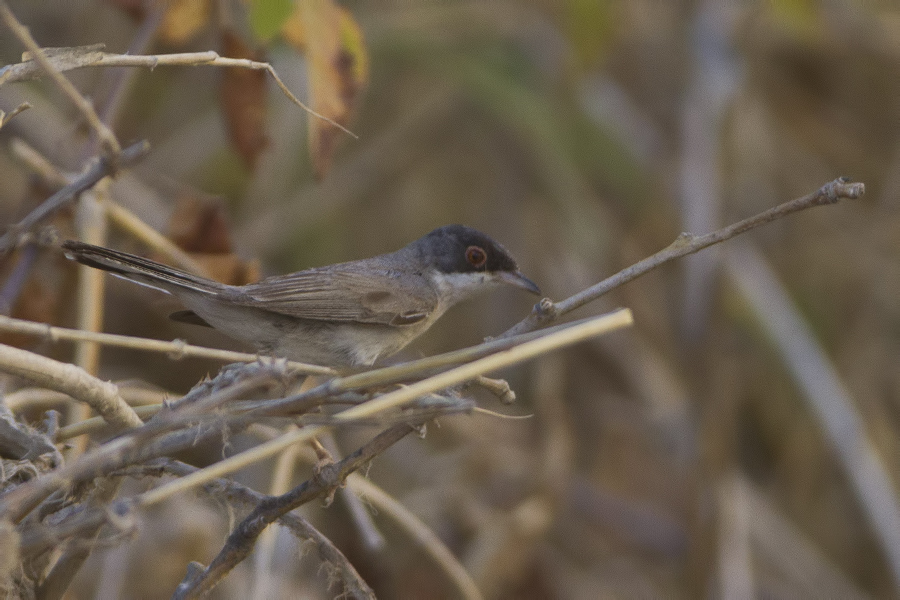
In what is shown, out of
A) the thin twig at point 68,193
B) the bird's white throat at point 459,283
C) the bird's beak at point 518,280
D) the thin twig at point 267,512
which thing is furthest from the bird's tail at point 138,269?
the bird's beak at point 518,280

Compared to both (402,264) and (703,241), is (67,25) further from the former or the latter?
(703,241)

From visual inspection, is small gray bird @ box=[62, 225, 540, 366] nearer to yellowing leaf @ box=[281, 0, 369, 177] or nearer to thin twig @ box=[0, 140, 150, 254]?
thin twig @ box=[0, 140, 150, 254]

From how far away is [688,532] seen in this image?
4.46 meters

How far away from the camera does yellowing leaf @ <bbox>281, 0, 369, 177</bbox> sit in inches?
101

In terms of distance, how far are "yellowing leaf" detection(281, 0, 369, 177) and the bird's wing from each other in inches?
26.8

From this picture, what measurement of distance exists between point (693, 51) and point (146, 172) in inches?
122

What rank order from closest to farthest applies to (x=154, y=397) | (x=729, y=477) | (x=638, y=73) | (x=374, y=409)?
(x=374, y=409), (x=154, y=397), (x=729, y=477), (x=638, y=73)

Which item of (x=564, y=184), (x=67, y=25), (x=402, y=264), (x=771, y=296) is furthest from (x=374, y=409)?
(x=67, y=25)

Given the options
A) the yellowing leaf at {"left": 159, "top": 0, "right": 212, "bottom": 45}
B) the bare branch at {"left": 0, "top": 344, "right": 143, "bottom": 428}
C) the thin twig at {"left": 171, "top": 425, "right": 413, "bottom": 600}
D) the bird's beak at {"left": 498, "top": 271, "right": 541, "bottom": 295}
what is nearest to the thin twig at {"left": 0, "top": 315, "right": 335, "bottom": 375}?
the bare branch at {"left": 0, "top": 344, "right": 143, "bottom": 428}

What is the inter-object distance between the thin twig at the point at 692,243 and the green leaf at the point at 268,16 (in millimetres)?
1120

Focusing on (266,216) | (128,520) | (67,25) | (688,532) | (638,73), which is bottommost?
(128,520)

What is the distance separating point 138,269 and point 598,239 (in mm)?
3040

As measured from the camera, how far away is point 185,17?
298 cm

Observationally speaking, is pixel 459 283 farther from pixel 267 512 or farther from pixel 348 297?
pixel 267 512
